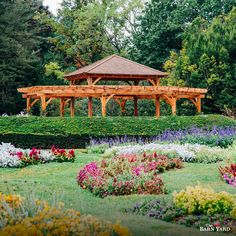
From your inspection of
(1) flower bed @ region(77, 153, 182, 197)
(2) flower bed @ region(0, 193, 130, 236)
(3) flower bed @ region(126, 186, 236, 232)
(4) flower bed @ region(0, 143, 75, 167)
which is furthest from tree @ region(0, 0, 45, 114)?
(2) flower bed @ region(0, 193, 130, 236)

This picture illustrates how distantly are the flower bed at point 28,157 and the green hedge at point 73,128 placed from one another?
5.31 metres

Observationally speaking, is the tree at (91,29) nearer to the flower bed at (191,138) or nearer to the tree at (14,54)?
the tree at (14,54)

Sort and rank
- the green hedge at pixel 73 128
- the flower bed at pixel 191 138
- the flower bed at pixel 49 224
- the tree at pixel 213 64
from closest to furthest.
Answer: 1. the flower bed at pixel 49 224
2. the flower bed at pixel 191 138
3. the green hedge at pixel 73 128
4. the tree at pixel 213 64

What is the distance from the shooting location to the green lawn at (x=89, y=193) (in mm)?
8648

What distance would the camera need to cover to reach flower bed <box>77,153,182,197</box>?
1205 centimetres

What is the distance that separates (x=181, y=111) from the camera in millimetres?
39031

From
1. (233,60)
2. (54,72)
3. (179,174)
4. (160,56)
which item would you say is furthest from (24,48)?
(179,174)

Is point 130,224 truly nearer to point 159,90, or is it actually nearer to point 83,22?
point 159,90

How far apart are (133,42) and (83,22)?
4.48 meters

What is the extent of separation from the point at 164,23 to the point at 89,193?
35.2 meters

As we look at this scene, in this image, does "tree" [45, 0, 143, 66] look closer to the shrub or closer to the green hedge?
the green hedge

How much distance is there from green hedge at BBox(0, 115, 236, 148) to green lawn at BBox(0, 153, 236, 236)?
5.80 meters

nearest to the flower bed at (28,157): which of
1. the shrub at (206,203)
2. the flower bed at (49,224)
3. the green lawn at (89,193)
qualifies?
the green lawn at (89,193)

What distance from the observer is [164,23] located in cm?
4591
